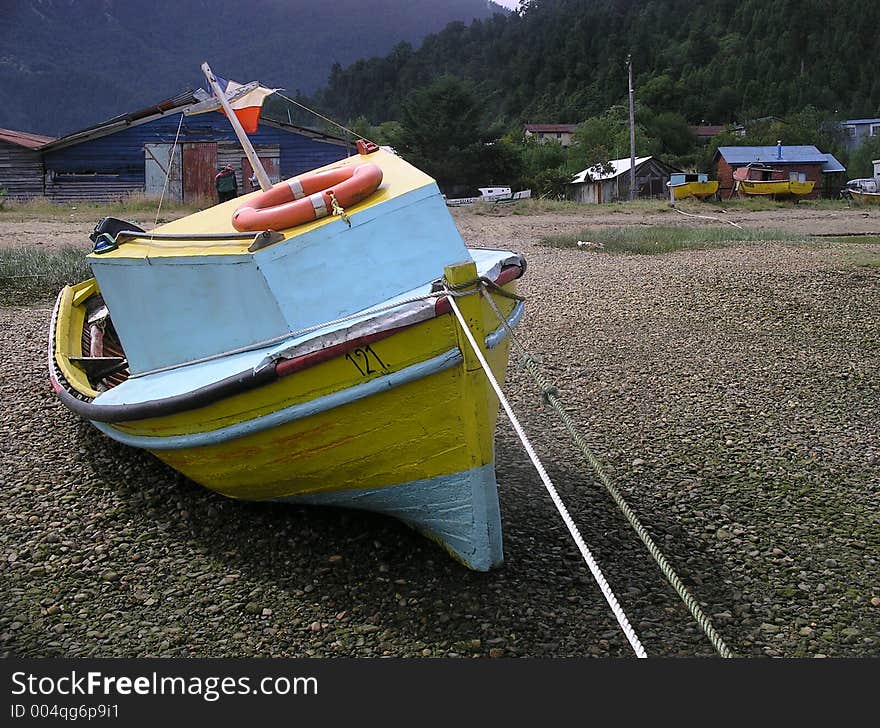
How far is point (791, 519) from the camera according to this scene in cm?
470

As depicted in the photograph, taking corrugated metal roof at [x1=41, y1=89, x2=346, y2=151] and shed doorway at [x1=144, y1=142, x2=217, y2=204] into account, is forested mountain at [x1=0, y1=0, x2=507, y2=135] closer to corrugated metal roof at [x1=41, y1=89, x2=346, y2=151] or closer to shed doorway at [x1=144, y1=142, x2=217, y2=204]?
corrugated metal roof at [x1=41, y1=89, x2=346, y2=151]

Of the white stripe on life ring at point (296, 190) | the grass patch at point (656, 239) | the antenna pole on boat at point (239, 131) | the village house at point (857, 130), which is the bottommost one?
the village house at point (857, 130)

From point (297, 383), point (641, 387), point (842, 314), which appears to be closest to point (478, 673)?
point (297, 383)

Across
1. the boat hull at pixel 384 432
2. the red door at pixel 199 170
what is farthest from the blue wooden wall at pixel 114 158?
the boat hull at pixel 384 432

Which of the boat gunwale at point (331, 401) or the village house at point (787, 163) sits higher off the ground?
the boat gunwale at point (331, 401)

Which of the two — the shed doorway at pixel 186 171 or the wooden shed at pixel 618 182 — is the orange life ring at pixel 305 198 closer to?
the shed doorway at pixel 186 171

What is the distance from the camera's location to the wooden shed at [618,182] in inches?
1705

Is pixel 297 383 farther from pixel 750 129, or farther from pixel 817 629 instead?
pixel 750 129

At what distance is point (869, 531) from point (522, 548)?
1831mm

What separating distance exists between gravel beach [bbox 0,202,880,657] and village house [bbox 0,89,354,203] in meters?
18.2

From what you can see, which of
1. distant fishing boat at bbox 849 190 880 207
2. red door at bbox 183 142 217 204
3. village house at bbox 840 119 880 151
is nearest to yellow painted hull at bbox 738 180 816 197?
distant fishing boat at bbox 849 190 880 207

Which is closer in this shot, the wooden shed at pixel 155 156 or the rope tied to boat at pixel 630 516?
the rope tied to boat at pixel 630 516

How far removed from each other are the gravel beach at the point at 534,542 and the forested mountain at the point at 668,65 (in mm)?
82714

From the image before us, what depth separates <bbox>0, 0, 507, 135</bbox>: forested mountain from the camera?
103 metres
